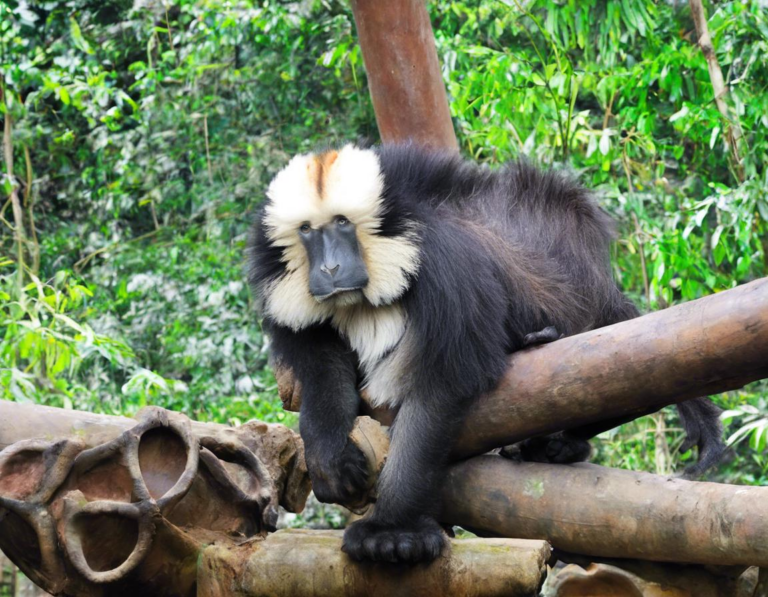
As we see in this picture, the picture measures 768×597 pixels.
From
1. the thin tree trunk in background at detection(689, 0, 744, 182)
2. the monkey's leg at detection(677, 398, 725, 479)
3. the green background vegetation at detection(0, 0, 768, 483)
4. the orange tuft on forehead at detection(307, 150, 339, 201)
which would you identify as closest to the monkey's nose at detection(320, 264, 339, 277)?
the orange tuft on forehead at detection(307, 150, 339, 201)

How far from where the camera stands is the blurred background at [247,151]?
4.43m

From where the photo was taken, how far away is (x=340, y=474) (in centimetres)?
256

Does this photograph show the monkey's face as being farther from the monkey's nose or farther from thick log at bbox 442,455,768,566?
thick log at bbox 442,455,768,566

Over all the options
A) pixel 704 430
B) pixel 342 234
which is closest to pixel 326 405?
pixel 342 234

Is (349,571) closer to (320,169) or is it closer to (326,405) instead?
(326,405)

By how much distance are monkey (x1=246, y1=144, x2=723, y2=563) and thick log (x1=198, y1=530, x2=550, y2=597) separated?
2.0 inches

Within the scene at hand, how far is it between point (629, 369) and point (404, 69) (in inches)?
78.9

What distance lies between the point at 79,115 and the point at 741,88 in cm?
458

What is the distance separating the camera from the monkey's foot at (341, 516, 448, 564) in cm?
229

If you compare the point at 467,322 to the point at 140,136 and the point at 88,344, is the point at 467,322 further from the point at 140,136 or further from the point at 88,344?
the point at 140,136

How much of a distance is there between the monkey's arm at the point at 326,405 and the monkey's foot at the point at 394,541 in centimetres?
18

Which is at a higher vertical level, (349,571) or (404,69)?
(404,69)

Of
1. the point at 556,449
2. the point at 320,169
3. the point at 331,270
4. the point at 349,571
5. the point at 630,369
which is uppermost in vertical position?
the point at 320,169

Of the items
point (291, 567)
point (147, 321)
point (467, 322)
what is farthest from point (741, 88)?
point (147, 321)
